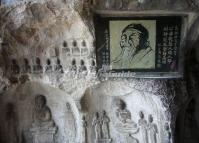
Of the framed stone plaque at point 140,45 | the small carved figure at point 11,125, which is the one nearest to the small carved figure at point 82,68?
the framed stone plaque at point 140,45

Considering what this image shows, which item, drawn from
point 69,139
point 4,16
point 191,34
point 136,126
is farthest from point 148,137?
point 4,16

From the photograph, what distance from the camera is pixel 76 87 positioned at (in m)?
4.00

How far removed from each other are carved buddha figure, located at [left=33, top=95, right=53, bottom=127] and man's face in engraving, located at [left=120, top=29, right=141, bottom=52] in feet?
3.47

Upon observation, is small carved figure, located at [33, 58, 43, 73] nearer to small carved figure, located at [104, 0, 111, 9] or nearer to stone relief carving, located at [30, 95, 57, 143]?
stone relief carving, located at [30, 95, 57, 143]

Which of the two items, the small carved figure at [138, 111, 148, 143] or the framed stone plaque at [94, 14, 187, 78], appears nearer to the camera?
the framed stone plaque at [94, 14, 187, 78]

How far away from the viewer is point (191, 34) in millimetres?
3762

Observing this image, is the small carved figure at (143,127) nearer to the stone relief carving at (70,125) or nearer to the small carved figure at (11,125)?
the stone relief carving at (70,125)

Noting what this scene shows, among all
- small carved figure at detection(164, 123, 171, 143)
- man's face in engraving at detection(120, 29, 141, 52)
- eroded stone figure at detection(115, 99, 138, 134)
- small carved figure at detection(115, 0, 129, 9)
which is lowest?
small carved figure at detection(164, 123, 171, 143)

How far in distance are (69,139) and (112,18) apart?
55.3 inches

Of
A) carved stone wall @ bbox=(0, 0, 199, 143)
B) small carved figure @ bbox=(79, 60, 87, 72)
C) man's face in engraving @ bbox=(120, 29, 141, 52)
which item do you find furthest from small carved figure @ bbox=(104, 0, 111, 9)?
small carved figure @ bbox=(79, 60, 87, 72)

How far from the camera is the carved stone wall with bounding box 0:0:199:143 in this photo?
3.57 m

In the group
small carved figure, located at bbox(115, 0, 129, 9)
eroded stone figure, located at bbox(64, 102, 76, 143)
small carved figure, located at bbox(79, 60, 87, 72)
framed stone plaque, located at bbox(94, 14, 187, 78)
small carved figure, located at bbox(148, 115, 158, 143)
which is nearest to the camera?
small carved figure, located at bbox(115, 0, 129, 9)

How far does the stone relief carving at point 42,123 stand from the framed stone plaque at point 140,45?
76 cm

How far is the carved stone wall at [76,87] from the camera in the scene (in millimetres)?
3574
